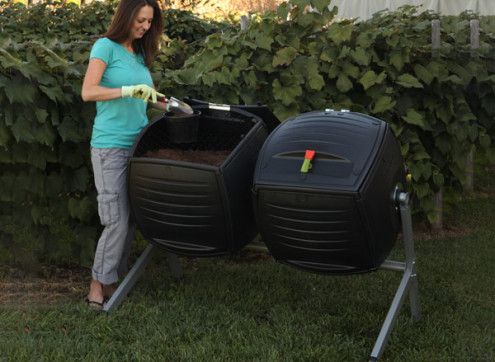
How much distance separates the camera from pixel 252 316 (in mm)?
3973

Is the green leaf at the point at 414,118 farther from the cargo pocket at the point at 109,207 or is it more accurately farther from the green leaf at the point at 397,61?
the cargo pocket at the point at 109,207

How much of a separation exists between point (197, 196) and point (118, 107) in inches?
27.3

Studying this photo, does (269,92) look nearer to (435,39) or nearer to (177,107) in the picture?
(435,39)

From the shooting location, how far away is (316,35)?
16.5ft

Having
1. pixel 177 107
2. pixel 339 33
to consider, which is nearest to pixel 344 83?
pixel 339 33

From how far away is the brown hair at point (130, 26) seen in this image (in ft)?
12.4

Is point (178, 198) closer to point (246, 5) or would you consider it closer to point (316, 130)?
point (316, 130)

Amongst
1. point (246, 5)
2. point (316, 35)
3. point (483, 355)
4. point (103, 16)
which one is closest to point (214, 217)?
point (483, 355)

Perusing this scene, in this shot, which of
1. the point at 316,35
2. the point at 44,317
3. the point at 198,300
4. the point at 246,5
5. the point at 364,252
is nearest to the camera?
the point at 364,252

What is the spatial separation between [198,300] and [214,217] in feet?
2.72

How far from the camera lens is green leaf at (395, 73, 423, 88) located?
502cm

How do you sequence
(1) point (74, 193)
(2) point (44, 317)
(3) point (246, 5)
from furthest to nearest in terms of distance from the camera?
(3) point (246, 5) → (1) point (74, 193) → (2) point (44, 317)

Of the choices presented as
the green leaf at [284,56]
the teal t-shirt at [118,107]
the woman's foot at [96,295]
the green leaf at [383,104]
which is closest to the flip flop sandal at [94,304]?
the woman's foot at [96,295]

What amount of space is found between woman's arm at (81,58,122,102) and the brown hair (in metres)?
0.20
